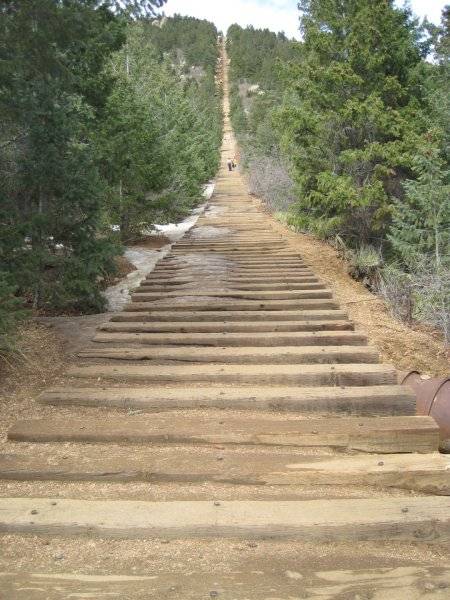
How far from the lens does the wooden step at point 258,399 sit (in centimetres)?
441

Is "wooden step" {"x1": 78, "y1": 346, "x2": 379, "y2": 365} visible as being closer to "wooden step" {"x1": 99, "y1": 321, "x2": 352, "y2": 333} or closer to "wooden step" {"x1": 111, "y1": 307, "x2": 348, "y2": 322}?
"wooden step" {"x1": 99, "y1": 321, "x2": 352, "y2": 333}

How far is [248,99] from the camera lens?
112m

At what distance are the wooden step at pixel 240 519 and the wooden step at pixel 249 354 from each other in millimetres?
2423

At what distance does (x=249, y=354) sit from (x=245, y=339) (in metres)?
0.53

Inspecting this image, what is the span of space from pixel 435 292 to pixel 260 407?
601cm

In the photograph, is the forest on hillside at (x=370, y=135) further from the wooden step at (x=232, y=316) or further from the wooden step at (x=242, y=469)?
the wooden step at (x=242, y=469)

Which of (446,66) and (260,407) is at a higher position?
(446,66)

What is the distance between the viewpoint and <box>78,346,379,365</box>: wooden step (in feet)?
18.0

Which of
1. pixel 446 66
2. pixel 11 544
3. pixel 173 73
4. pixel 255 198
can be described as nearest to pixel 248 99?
pixel 173 73

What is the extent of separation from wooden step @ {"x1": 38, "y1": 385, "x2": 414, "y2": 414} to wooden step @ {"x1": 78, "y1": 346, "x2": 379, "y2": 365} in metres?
0.78

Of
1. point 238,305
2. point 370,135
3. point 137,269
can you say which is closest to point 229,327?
point 238,305

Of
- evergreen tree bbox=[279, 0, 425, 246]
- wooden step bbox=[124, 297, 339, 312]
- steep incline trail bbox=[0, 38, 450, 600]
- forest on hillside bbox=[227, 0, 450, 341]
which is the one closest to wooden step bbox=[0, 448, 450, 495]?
steep incline trail bbox=[0, 38, 450, 600]

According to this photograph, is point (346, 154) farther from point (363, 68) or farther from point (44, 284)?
point (44, 284)

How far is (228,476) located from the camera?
3375 millimetres
